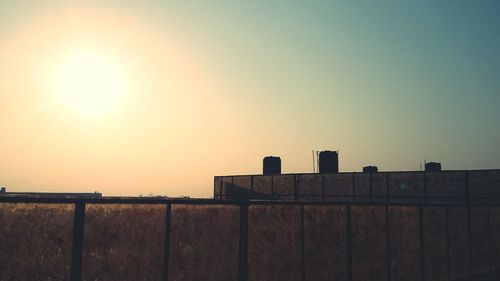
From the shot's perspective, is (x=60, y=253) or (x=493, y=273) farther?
(x=493, y=273)

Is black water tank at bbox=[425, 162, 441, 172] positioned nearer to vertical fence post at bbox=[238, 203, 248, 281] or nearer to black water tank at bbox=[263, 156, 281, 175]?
black water tank at bbox=[263, 156, 281, 175]

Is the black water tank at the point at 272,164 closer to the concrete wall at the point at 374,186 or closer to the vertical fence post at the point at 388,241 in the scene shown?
the concrete wall at the point at 374,186

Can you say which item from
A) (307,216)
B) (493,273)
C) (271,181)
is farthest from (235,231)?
(271,181)

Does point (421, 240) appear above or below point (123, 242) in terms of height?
below

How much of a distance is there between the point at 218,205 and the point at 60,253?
2885 millimetres

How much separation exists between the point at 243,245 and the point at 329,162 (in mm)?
33634

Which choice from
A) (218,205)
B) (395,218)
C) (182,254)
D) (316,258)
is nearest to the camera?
(182,254)

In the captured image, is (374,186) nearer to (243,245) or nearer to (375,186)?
(375,186)

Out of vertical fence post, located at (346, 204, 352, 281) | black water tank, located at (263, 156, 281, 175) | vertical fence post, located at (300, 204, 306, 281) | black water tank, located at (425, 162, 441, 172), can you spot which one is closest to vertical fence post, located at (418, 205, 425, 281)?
vertical fence post, located at (346, 204, 352, 281)

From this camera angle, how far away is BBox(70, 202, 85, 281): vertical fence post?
20.1 feet

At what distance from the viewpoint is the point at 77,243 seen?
20.4ft

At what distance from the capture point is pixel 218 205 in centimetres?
809

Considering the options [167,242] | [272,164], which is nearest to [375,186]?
[272,164]

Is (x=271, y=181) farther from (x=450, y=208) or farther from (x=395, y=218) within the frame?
(x=395, y=218)
